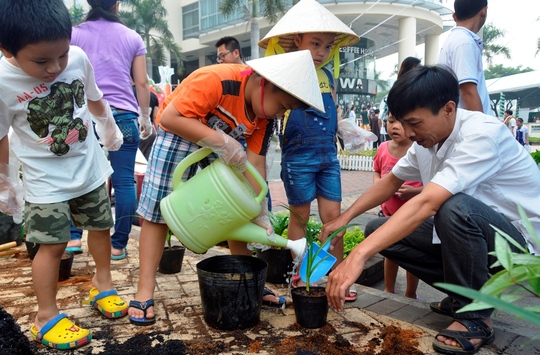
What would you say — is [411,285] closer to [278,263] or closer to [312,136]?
[278,263]

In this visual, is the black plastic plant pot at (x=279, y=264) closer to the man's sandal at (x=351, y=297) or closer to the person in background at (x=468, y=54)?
the man's sandal at (x=351, y=297)

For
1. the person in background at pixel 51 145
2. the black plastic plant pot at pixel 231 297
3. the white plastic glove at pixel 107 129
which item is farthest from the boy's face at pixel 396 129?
the person in background at pixel 51 145

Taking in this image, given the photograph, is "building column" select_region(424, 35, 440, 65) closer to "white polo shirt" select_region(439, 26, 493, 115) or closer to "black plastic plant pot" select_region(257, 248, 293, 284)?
"white polo shirt" select_region(439, 26, 493, 115)

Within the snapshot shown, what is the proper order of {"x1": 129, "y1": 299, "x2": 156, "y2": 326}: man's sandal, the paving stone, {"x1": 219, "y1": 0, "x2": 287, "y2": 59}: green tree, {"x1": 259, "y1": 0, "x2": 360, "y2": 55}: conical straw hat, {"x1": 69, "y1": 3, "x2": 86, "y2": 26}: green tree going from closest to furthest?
{"x1": 129, "y1": 299, "x2": 156, "y2": 326}: man's sandal, the paving stone, {"x1": 259, "y1": 0, "x2": 360, "y2": 55}: conical straw hat, {"x1": 69, "y1": 3, "x2": 86, "y2": 26}: green tree, {"x1": 219, "y1": 0, "x2": 287, "y2": 59}: green tree

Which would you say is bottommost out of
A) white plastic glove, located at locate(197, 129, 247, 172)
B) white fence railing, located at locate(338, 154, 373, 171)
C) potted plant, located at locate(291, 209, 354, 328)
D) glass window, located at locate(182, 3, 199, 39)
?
white fence railing, located at locate(338, 154, 373, 171)

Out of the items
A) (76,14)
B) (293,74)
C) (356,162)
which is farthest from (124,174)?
(76,14)

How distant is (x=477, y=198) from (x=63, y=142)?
1.98m

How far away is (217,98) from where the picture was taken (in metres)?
2.17

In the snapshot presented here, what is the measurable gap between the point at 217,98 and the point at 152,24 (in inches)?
1357

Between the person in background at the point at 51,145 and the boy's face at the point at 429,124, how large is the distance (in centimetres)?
154

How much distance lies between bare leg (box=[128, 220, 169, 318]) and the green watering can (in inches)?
13.8

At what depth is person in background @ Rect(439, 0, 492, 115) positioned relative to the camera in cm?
312

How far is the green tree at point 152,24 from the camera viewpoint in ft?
109

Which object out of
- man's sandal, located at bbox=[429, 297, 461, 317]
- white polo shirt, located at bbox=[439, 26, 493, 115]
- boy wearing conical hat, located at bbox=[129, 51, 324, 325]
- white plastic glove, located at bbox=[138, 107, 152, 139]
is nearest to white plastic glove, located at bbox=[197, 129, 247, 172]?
boy wearing conical hat, located at bbox=[129, 51, 324, 325]
